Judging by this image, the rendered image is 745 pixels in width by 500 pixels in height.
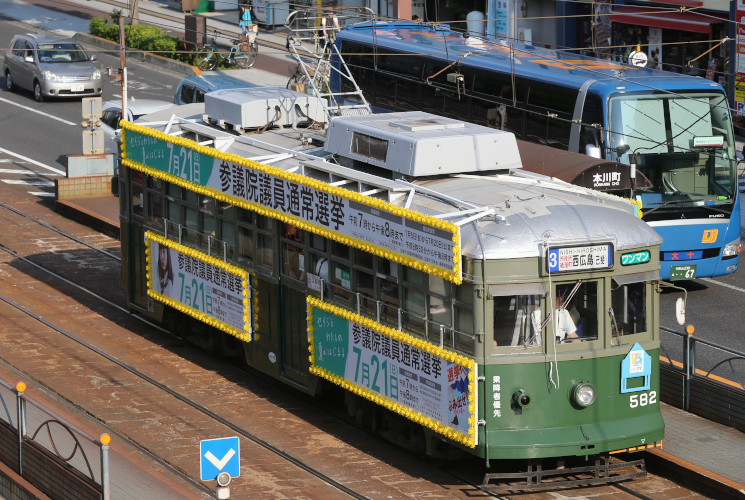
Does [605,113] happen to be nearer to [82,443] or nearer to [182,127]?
[182,127]

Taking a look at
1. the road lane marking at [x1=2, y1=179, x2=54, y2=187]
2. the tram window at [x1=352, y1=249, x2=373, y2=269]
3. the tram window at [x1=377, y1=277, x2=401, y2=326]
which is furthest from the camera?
the road lane marking at [x1=2, y1=179, x2=54, y2=187]

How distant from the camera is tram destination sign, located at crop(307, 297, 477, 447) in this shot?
14.7 m

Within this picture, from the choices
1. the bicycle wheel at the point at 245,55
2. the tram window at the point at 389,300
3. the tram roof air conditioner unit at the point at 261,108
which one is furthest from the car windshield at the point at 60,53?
the tram window at the point at 389,300

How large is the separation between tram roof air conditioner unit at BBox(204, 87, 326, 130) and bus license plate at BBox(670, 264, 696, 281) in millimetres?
6687

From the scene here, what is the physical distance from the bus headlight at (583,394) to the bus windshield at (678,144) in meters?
8.71

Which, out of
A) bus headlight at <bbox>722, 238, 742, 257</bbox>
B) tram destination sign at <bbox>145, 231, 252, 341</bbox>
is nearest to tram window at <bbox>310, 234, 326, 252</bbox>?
tram destination sign at <bbox>145, 231, 252, 341</bbox>

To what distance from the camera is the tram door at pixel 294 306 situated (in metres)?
17.3

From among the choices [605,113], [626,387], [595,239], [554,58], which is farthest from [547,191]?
[554,58]

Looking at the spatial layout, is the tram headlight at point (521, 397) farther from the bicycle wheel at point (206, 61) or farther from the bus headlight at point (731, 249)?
the bicycle wheel at point (206, 61)

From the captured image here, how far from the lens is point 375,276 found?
15.8m

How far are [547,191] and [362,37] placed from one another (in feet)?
51.0

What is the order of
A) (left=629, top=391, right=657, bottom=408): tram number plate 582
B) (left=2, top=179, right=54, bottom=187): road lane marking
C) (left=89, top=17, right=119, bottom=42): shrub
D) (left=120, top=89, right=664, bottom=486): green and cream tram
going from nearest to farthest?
(left=120, top=89, right=664, bottom=486): green and cream tram
(left=629, top=391, right=657, bottom=408): tram number plate 582
(left=2, top=179, right=54, bottom=187): road lane marking
(left=89, top=17, right=119, bottom=42): shrub

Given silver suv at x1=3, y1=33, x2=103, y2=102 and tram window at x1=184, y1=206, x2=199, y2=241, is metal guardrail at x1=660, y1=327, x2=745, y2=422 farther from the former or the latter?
silver suv at x1=3, y1=33, x2=103, y2=102

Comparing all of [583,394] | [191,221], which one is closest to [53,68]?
[191,221]
